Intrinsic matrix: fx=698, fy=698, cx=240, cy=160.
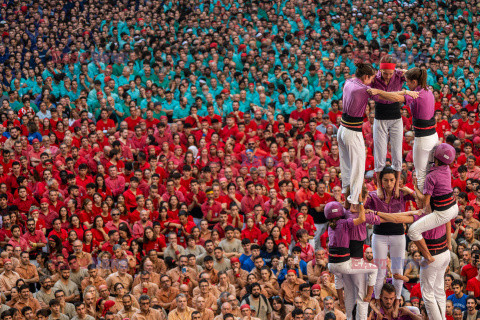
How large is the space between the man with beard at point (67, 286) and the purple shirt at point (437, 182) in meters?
6.21

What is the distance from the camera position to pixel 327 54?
18594 millimetres

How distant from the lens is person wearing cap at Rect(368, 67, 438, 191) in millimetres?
7422

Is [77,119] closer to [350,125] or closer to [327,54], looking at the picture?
[327,54]

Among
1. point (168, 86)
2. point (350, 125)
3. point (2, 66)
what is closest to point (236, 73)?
point (168, 86)

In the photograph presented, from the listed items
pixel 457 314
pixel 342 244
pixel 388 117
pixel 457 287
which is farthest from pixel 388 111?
pixel 457 287

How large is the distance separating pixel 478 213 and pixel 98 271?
6.74 meters

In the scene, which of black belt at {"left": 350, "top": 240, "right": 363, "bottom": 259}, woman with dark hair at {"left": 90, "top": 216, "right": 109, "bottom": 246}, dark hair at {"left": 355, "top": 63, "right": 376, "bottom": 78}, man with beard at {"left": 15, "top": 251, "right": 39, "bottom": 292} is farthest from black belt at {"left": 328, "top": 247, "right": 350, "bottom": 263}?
man with beard at {"left": 15, "top": 251, "right": 39, "bottom": 292}

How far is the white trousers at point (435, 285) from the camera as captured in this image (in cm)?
799

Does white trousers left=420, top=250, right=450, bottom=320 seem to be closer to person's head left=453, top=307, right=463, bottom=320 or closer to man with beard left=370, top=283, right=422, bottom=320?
man with beard left=370, top=283, right=422, bottom=320

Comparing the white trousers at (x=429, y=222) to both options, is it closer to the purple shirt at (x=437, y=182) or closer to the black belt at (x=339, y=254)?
the purple shirt at (x=437, y=182)

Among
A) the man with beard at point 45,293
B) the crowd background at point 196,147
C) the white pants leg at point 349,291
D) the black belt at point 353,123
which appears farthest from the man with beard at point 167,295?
the black belt at point 353,123

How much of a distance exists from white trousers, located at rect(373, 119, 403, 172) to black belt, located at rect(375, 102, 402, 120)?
52mm

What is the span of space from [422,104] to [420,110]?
0.08 meters

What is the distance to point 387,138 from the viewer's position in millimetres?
8070
